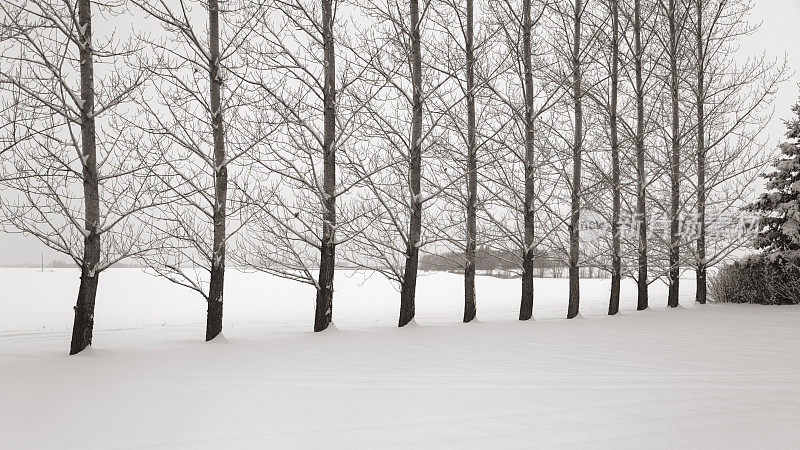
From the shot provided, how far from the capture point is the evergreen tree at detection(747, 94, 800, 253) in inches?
622

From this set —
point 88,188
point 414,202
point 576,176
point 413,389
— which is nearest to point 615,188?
point 576,176

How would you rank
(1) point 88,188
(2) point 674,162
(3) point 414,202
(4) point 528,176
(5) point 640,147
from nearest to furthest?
1. (1) point 88,188
2. (3) point 414,202
3. (4) point 528,176
4. (5) point 640,147
5. (2) point 674,162

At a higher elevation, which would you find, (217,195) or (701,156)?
(701,156)

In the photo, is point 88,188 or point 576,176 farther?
point 576,176

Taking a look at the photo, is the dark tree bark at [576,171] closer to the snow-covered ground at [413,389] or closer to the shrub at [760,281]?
the snow-covered ground at [413,389]

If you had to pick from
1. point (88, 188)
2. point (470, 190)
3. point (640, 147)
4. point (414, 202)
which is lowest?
point (88, 188)

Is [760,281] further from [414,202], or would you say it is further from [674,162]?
[414,202]

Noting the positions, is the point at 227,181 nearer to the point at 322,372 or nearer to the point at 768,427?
the point at 322,372

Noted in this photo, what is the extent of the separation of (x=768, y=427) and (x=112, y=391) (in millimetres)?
4674

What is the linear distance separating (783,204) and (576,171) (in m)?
8.58

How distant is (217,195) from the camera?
7844mm

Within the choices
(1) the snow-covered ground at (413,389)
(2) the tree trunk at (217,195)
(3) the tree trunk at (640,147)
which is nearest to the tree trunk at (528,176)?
(1) the snow-covered ground at (413,389)

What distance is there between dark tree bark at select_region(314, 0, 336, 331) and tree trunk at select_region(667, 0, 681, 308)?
9.61m

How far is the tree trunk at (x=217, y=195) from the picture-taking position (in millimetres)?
7820
